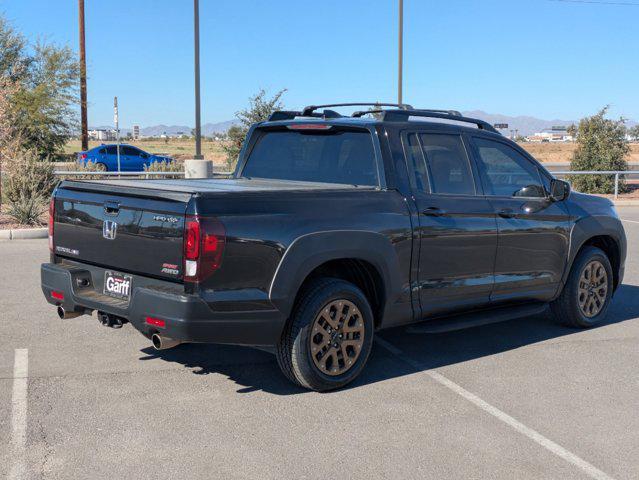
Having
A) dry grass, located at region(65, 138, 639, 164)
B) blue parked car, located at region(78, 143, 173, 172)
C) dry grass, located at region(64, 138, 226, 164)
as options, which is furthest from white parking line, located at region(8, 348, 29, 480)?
dry grass, located at region(65, 138, 639, 164)

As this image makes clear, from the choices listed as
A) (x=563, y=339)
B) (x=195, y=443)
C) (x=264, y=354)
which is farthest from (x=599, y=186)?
(x=195, y=443)

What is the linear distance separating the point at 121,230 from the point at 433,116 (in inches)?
108

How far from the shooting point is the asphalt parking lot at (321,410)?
166 inches

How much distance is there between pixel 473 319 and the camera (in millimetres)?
6309

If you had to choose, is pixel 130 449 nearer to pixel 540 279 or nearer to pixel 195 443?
pixel 195 443

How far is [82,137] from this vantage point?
1431 inches

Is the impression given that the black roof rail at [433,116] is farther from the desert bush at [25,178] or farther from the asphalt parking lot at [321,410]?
the desert bush at [25,178]

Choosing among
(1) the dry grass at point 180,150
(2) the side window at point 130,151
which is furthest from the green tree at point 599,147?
(2) the side window at point 130,151

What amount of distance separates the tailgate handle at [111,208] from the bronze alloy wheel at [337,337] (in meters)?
1.48

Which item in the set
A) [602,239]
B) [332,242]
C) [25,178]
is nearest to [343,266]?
[332,242]

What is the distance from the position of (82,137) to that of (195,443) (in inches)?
1337

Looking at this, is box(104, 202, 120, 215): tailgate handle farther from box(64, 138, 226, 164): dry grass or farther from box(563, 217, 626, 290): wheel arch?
box(64, 138, 226, 164): dry grass

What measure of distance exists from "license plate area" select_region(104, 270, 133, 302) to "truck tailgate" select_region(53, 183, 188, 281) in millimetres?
52

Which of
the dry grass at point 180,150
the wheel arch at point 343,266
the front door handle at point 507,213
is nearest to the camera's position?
the wheel arch at point 343,266
